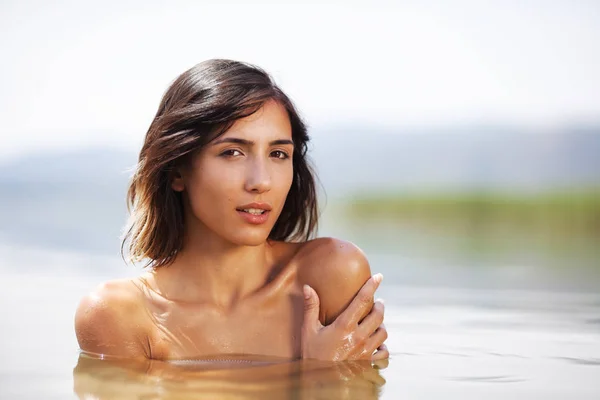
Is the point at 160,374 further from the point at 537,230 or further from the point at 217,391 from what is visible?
the point at 537,230

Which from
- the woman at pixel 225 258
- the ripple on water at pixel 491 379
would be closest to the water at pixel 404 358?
the ripple on water at pixel 491 379

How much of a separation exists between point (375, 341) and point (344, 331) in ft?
0.45

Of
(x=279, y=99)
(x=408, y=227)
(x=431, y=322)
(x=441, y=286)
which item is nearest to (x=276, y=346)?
(x=279, y=99)

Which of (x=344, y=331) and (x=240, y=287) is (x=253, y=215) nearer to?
(x=240, y=287)

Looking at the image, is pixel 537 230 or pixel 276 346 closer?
pixel 276 346

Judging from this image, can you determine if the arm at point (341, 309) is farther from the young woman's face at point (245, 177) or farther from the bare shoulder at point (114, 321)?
the bare shoulder at point (114, 321)

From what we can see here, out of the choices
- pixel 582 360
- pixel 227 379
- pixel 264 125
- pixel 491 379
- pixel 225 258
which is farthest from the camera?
pixel 582 360

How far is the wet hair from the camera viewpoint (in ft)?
10.4

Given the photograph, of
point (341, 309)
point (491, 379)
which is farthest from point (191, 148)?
point (491, 379)

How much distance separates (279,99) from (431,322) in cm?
145

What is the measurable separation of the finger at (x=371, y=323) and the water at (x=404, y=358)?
11 cm

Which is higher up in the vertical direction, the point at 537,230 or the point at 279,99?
the point at 537,230

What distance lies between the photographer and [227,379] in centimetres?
292

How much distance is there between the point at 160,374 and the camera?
302cm
